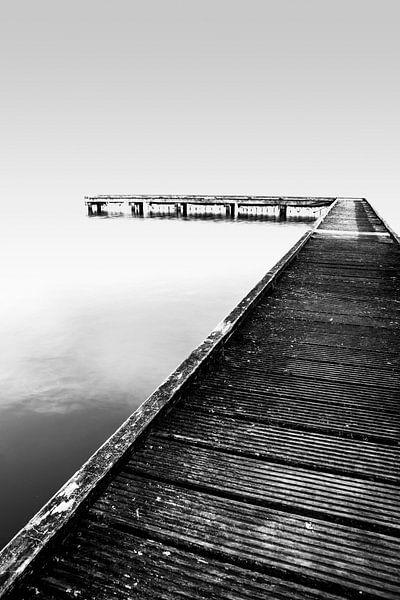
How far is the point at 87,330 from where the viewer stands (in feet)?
26.2

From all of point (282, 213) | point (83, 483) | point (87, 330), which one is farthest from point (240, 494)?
point (282, 213)

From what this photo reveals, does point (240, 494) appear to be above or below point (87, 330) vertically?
above

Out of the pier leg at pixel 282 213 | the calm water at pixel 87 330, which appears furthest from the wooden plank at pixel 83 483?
the pier leg at pixel 282 213

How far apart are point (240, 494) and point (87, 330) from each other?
22.1 feet

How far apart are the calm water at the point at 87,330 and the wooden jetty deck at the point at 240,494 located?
6.00 ft

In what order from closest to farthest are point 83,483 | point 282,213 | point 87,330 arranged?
1. point 83,483
2. point 87,330
3. point 282,213

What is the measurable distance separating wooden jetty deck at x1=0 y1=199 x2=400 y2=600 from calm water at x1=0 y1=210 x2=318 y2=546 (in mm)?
1829

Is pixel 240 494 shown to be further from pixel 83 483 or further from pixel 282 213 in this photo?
pixel 282 213

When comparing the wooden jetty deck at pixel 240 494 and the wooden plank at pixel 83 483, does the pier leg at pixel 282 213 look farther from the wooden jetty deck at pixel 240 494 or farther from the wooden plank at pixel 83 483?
the wooden plank at pixel 83 483

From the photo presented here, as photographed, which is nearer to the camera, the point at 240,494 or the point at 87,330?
the point at 240,494

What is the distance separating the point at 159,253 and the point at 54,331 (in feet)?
31.9

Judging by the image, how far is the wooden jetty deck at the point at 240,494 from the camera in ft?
4.25

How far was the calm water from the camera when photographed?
4.01 meters

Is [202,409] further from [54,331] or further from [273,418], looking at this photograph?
[54,331]
